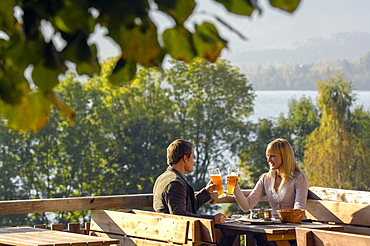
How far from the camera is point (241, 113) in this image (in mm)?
35875

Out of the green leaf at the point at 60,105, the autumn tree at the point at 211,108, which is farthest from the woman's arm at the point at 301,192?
the autumn tree at the point at 211,108

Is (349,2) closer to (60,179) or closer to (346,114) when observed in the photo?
(346,114)

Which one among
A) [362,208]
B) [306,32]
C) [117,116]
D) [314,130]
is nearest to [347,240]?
[362,208]

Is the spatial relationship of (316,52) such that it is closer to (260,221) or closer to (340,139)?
(340,139)

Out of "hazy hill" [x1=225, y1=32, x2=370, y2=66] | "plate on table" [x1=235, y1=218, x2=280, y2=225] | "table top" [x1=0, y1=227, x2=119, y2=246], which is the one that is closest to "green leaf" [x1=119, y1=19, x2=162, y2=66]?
"table top" [x1=0, y1=227, x2=119, y2=246]

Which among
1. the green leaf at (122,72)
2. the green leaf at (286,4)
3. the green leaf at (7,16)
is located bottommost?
the green leaf at (122,72)

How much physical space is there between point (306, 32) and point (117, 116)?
36992 millimetres

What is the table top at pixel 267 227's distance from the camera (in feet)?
12.9

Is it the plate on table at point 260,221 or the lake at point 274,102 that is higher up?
the lake at point 274,102

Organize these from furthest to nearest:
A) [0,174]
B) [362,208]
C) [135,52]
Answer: [0,174], [362,208], [135,52]

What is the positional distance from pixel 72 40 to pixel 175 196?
3.24 m

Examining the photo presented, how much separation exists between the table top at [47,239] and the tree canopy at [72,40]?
7.93ft

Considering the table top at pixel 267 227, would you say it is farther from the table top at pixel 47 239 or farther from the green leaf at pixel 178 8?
the green leaf at pixel 178 8

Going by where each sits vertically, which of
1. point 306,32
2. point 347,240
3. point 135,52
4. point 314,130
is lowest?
point 347,240
